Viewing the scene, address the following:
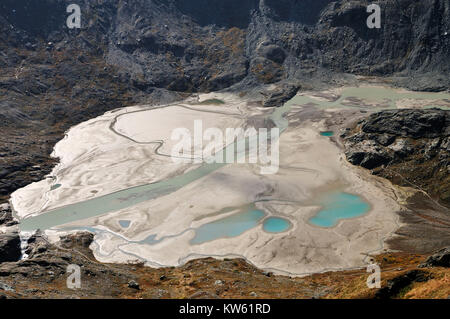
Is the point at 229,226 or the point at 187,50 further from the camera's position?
the point at 187,50

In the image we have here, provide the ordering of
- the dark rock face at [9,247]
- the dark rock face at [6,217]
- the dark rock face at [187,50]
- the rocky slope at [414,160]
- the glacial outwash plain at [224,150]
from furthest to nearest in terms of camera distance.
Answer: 1. the dark rock face at [187,50]
2. the dark rock face at [6,217]
3. the rocky slope at [414,160]
4. the dark rock face at [9,247]
5. the glacial outwash plain at [224,150]

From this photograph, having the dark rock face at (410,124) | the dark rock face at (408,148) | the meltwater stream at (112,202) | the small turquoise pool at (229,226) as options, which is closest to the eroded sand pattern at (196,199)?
the meltwater stream at (112,202)

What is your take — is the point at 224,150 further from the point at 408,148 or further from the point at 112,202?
the point at 408,148

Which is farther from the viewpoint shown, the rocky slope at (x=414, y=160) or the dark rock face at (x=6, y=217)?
the dark rock face at (x=6, y=217)

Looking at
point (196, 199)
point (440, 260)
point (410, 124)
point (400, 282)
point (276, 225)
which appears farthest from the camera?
point (410, 124)

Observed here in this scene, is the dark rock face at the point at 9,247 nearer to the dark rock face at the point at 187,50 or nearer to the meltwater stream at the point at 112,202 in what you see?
the meltwater stream at the point at 112,202

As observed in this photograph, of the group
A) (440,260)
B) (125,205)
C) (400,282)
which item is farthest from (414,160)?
(125,205)
